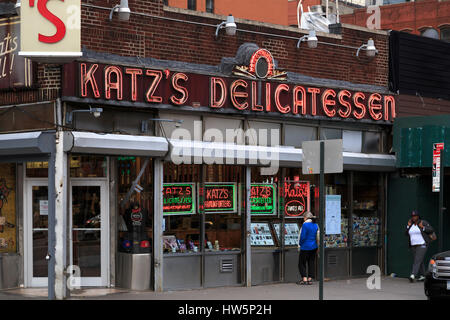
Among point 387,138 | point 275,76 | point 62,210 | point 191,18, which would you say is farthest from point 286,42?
point 62,210

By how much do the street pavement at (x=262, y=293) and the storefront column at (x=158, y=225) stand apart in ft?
1.19

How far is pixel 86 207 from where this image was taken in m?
15.8

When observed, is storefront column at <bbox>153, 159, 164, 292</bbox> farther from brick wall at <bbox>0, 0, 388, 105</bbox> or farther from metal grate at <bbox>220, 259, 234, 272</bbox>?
brick wall at <bbox>0, 0, 388, 105</bbox>

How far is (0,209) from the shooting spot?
1623 cm

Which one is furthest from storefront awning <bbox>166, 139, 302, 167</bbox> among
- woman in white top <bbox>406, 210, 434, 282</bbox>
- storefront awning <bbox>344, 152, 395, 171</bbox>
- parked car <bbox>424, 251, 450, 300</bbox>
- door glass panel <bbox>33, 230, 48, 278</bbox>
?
parked car <bbox>424, 251, 450, 300</bbox>

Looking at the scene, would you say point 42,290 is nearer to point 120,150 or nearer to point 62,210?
point 62,210

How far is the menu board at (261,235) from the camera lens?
17.5 metres

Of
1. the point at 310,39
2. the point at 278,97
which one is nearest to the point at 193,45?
the point at 278,97

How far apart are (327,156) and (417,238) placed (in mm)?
6661

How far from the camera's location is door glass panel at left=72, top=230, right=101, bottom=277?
51.2 ft

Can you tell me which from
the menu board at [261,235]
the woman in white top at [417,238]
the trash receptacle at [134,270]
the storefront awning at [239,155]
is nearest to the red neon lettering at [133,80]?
the storefront awning at [239,155]

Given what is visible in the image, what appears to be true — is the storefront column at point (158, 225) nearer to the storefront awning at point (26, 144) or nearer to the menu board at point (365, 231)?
the storefront awning at point (26, 144)

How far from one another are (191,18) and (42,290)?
6.49 metres

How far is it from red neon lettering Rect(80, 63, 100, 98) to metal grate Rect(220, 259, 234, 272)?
4.76 meters
